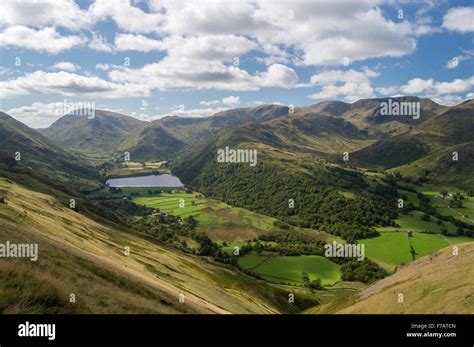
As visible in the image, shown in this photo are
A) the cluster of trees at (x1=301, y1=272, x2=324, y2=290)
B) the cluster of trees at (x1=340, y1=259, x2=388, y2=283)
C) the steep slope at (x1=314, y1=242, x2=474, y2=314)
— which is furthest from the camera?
the cluster of trees at (x1=340, y1=259, x2=388, y2=283)

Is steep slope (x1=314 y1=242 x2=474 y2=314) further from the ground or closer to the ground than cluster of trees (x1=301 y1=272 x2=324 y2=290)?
further from the ground

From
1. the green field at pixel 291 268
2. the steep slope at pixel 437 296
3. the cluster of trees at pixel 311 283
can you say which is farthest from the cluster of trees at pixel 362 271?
the steep slope at pixel 437 296

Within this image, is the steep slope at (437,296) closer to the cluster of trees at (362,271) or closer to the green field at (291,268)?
the green field at (291,268)

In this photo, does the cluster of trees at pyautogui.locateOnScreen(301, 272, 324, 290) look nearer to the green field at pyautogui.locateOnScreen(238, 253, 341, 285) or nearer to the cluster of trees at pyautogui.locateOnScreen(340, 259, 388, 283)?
the green field at pyautogui.locateOnScreen(238, 253, 341, 285)

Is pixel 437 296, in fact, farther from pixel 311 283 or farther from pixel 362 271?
pixel 362 271

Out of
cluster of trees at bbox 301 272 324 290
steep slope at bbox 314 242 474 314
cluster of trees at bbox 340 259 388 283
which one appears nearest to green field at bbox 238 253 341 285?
cluster of trees at bbox 301 272 324 290
